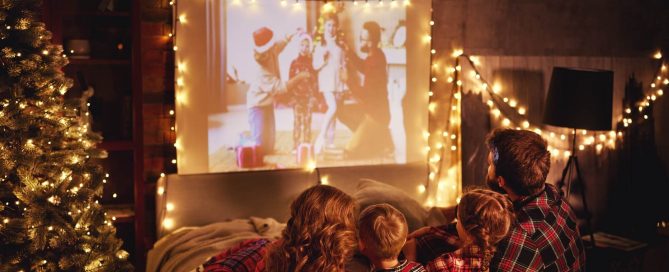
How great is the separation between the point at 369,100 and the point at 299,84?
0.55m

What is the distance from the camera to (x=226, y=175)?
4.43 m

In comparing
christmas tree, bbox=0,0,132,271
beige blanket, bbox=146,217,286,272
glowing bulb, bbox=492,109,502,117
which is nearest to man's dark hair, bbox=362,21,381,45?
glowing bulb, bbox=492,109,502,117

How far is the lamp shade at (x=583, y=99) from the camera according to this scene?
4391 millimetres

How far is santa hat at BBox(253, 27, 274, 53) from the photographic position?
455 cm

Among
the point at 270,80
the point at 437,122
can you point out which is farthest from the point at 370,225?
the point at 437,122

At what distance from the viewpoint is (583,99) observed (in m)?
4.39

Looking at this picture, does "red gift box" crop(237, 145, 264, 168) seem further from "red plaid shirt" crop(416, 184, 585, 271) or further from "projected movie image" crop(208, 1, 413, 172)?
"red plaid shirt" crop(416, 184, 585, 271)

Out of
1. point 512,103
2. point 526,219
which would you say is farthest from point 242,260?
point 512,103

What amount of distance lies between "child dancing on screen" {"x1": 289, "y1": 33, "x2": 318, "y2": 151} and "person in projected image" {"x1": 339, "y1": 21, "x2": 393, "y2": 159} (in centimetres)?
26

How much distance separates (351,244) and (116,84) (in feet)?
8.63

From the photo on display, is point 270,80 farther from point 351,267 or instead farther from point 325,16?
point 351,267

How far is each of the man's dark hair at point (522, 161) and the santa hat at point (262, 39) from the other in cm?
227

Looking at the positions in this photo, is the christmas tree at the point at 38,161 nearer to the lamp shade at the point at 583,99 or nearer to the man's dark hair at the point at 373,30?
the man's dark hair at the point at 373,30

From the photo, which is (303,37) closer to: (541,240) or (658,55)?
(541,240)
